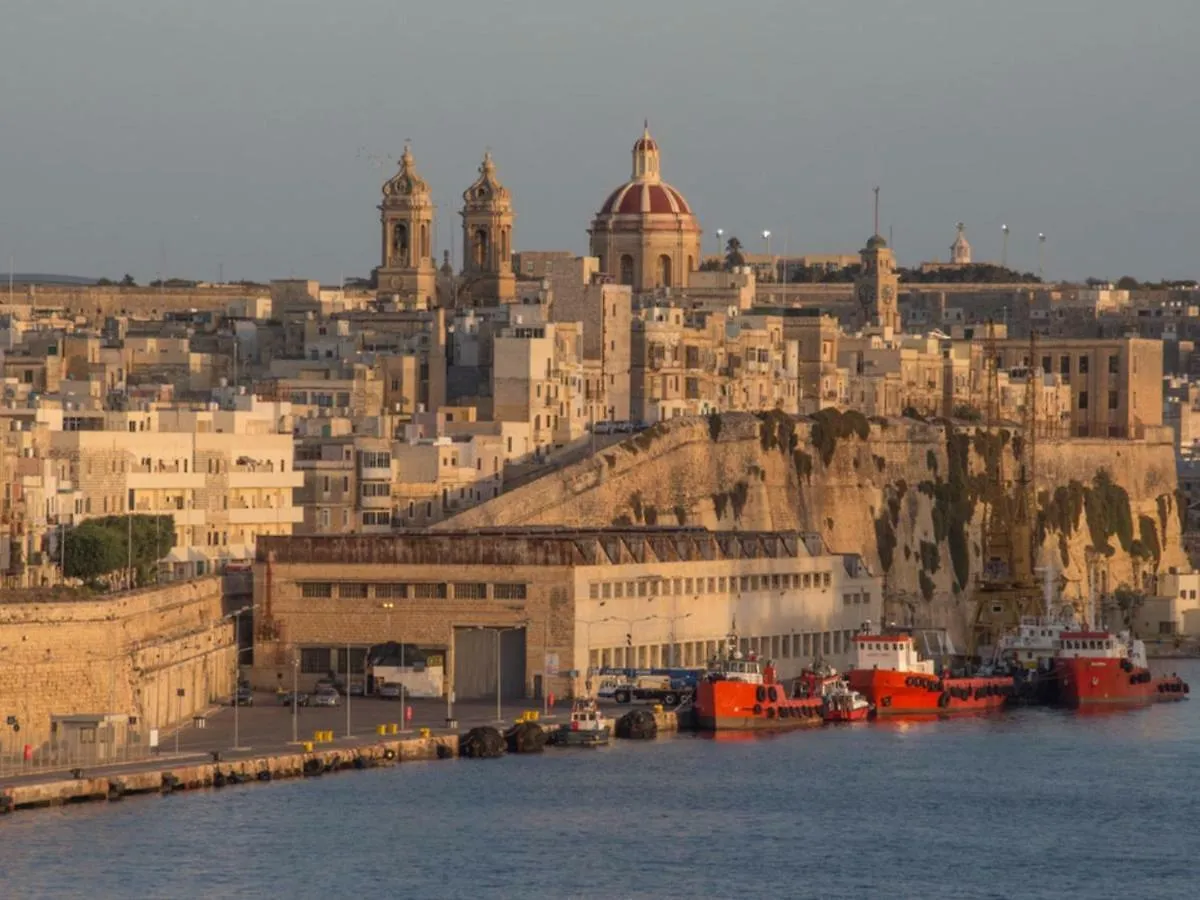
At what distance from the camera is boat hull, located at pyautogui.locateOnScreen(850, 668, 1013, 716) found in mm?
83938

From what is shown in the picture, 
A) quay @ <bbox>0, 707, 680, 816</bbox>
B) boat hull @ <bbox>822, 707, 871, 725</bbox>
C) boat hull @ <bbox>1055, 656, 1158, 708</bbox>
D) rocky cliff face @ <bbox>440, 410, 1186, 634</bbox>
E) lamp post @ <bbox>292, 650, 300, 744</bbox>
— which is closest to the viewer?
quay @ <bbox>0, 707, 680, 816</bbox>

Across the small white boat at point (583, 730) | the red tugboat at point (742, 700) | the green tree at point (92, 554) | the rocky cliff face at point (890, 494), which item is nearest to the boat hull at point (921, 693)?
the red tugboat at point (742, 700)

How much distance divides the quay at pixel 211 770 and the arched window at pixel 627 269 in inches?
2055

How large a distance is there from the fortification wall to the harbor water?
117 inches

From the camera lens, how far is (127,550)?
253 feet

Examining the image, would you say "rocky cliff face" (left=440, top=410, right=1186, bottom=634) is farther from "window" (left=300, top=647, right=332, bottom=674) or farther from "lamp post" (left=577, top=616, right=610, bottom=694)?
"lamp post" (left=577, top=616, right=610, bottom=694)

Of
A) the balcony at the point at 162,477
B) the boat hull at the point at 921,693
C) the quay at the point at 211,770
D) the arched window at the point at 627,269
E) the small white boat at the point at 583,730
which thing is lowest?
the quay at the point at 211,770

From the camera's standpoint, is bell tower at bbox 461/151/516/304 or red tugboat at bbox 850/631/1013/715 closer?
red tugboat at bbox 850/631/1013/715

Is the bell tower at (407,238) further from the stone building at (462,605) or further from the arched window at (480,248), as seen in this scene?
the stone building at (462,605)

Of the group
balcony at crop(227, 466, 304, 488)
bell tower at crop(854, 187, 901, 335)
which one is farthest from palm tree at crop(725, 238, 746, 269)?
balcony at crop(227, 466, 304, 488)

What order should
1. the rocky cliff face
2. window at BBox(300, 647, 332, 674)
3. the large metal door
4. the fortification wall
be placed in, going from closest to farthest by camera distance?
the fortification wall < the large metal door < window at BBox(300, 647, 332, 674) < the rocky cliff face

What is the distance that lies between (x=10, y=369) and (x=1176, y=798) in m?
42.9

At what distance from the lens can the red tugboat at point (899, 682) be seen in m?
83.9

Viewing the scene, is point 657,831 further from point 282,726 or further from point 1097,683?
point 1097,683
